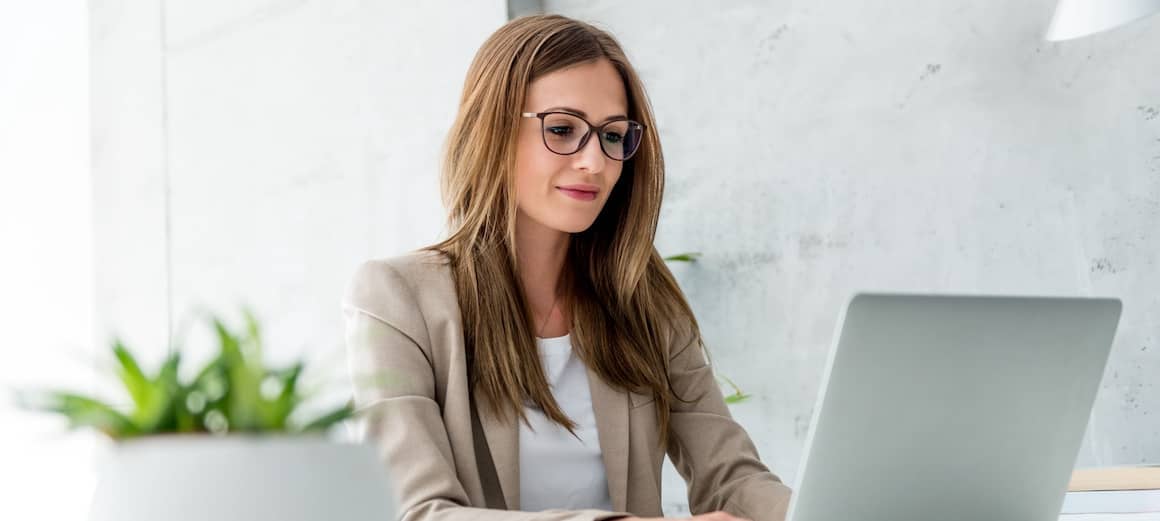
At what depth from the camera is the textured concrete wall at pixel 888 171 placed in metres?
2.38

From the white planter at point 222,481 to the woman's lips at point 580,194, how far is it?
1175 mm

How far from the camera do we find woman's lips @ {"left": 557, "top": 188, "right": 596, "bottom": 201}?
1740mm

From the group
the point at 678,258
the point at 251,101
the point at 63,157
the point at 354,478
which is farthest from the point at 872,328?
the point at 63,157

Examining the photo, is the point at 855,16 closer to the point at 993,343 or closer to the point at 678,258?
the point at 678,258

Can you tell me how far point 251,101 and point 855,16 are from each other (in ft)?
7.27

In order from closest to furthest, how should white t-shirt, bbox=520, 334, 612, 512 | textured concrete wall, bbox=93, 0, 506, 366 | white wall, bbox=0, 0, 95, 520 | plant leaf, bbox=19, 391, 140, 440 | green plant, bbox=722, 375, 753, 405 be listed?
1. plant leaf, bbox=19, 391, 140, 440
2. white t-shirt, bbox=520, 334, 612, 512
3. green plant, bbox=722, 375, 753, 405
4. textured concrete wall, bbox=93, 0, 506, 366
5. white wall, bbox=0, 0, 95, 520

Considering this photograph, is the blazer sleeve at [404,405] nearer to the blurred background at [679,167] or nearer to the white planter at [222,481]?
the blurred background at [679,167]

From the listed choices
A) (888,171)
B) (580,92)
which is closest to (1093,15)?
(888,171)

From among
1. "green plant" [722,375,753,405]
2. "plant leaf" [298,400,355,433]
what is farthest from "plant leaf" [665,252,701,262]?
"plant leaf" [298,400,355,433]

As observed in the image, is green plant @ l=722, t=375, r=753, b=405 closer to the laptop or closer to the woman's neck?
the woman's neck

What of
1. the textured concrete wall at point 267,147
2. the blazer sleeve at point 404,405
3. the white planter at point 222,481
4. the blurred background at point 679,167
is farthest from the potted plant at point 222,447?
the textured concrete wall at point 267,147

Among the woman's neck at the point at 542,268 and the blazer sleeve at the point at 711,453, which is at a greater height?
the woman's neck at the point at 542,268

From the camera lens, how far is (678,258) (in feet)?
9.32

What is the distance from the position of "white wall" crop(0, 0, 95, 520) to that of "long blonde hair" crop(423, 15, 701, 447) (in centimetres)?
222
